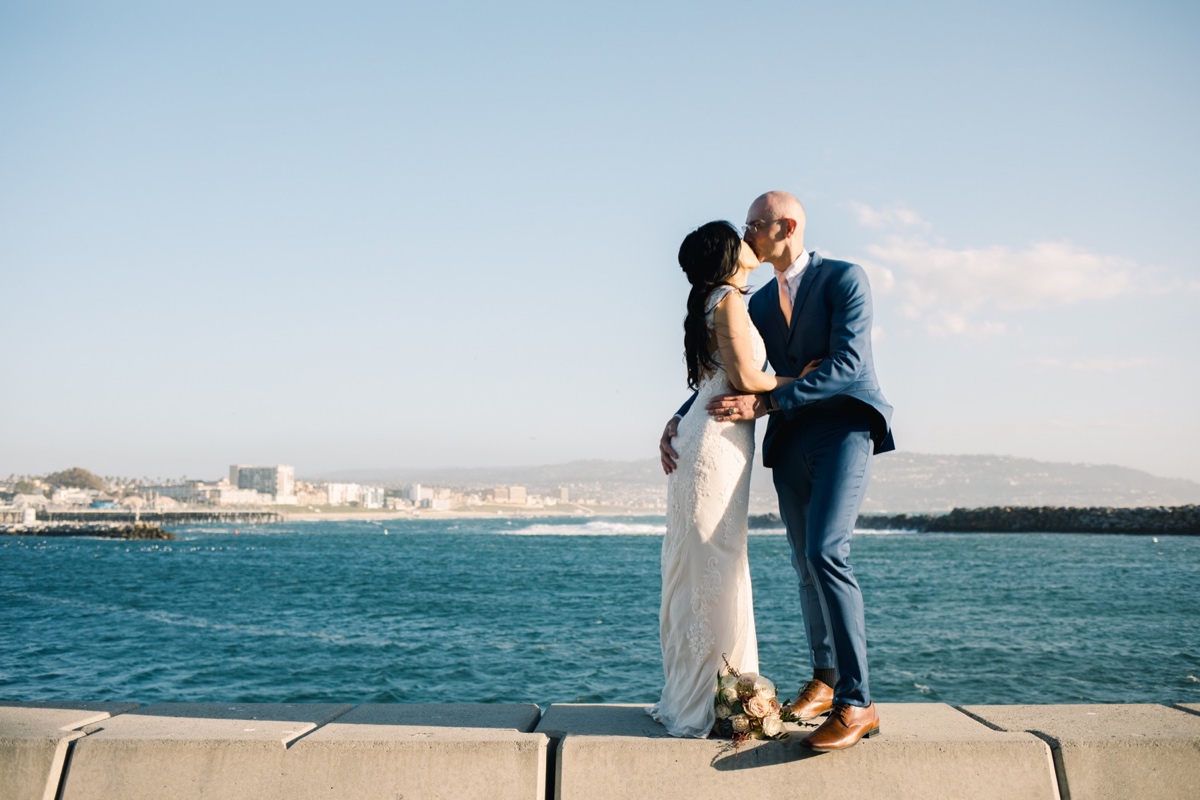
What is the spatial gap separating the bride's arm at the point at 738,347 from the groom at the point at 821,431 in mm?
62

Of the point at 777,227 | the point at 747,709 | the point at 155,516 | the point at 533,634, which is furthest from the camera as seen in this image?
the point at 155,516

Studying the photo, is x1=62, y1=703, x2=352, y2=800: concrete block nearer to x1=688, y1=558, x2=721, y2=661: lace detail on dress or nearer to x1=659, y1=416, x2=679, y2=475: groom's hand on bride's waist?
x1=688, y1=558, x2=721, y2=661: lace detail on dress

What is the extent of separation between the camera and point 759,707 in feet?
10.8

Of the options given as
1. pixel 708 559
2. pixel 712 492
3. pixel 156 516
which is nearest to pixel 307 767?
→ pixel 708 559

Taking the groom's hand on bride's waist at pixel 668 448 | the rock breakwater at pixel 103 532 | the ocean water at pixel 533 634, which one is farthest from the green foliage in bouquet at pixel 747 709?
the rock breakwater at pixel 103 532

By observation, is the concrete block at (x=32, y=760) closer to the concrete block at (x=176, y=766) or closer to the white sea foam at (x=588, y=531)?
the concrete block at (x=176, y=766)

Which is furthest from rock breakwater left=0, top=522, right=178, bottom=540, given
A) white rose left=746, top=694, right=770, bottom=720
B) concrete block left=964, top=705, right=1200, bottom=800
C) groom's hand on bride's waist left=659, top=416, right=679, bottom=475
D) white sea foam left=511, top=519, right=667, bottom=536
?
concrete block left=964, top=705, right=1200, bottom=800

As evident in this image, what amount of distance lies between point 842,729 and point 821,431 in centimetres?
114

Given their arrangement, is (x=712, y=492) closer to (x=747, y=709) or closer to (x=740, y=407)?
(x=740, y=407)

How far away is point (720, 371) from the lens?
3848 mm

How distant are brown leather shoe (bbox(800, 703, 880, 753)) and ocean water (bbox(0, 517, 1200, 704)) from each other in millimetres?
10421

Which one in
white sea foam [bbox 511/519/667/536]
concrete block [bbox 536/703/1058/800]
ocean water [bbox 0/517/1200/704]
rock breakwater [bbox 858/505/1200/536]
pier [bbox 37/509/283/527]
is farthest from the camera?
pier [bbox 37/509/283/527]

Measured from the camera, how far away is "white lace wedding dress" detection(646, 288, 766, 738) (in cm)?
367

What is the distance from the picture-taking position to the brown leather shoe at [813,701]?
11.8ft
